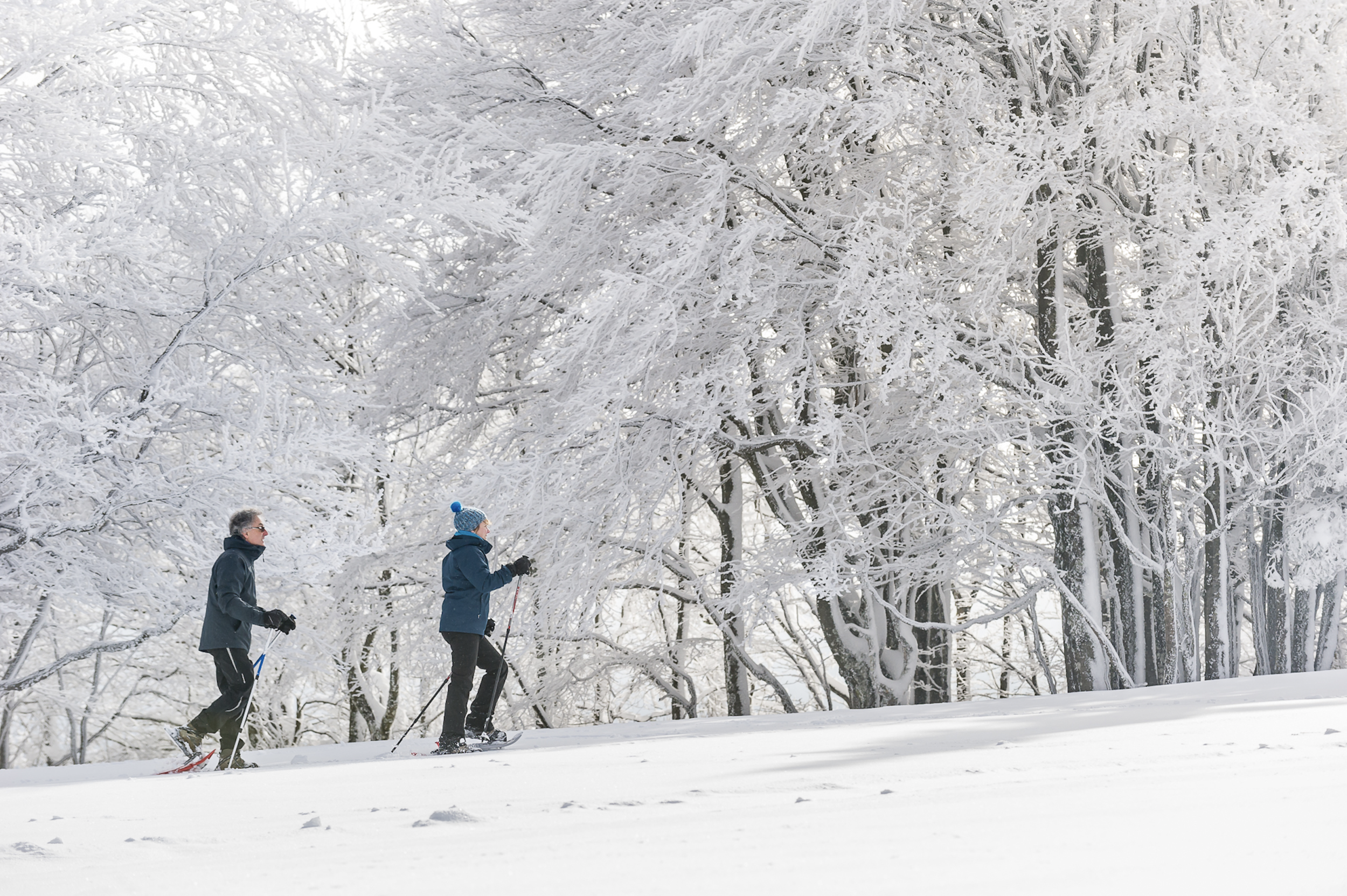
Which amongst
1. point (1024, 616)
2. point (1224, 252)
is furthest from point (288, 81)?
point (1024, 616)

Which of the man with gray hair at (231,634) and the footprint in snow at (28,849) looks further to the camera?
the man with gray hair at (231,634)

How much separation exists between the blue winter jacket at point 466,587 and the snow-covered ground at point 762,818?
1.11 meters

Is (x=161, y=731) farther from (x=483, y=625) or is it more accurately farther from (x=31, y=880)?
(x=31, y=880)

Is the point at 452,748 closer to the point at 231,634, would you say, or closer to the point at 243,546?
the point at 231,634

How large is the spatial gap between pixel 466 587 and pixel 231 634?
1220mm

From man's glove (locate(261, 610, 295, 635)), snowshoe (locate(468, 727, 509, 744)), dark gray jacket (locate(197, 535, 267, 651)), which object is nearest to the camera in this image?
man's glove (locate(261, 610, 295, 635))

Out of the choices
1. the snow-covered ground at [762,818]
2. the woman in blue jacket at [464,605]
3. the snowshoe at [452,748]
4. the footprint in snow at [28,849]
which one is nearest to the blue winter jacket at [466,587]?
the woman in blue jacket at [464,605]

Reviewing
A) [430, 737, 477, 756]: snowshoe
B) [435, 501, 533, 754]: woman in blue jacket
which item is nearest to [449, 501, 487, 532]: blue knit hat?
[435, 501, 533, 754]: woman in blue jacket

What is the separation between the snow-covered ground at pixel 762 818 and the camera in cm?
247

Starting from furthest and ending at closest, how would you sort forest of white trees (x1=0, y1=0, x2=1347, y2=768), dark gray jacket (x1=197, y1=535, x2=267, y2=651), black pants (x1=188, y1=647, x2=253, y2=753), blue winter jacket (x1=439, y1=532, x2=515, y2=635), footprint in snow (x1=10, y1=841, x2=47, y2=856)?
forest of white trees (x1=0, y1=0, x2=1347, y2=768), blue winter jacket (x1=439, y1=532, x2=515, y2=635), black pants (x1=188, y1=647, x2=253, y2=753), dark gray jacket (x1=197, y1=535, x2=267, y2=651), footprint in snow (x1=10, y1=841, x2=47, y2=856)

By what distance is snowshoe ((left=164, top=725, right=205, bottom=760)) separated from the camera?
21.5ft

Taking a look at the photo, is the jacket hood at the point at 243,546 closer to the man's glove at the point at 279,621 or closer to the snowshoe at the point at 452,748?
the man's glove at the point at 279,621

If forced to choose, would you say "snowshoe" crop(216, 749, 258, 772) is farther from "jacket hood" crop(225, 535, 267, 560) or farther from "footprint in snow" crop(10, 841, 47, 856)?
"footprint in snow" crop(10, 841, 47, 856)

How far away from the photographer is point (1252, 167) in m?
9.52
